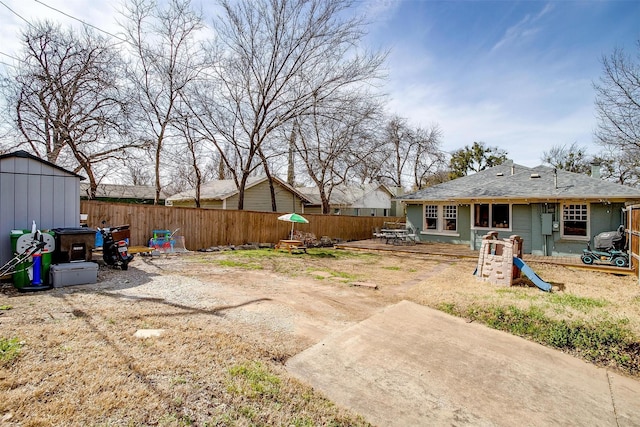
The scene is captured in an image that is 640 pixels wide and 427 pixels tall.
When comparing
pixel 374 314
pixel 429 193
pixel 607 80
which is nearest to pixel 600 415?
pixel 374 314

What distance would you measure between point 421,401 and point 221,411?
1706mm

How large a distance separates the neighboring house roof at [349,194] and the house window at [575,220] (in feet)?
53.2

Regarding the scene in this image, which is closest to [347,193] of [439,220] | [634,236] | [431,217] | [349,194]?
[349,194]

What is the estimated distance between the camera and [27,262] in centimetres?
532

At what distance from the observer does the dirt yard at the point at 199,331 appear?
7.58ft

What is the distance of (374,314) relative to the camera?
4996 millimetres

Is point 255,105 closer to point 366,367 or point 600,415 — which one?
point 366,367

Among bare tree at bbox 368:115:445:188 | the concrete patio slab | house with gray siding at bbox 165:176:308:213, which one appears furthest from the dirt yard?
bare tree at bbox 368:115:445:188

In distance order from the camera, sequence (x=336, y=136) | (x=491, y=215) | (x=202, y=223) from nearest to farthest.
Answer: (x=202, y=223) < (x=491, y=215) < (x=336, y=136)

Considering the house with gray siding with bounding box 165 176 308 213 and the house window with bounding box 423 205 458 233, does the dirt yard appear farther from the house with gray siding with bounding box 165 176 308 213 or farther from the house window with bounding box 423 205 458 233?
the house with gray siding with bounding box 165 176 308 213

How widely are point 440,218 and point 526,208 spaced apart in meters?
3.58

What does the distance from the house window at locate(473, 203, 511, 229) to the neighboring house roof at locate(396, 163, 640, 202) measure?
23.8 inches

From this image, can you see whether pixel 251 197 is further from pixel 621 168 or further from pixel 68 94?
pixel 621 168

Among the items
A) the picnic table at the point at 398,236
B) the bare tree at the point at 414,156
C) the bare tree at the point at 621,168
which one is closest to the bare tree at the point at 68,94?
the picnic table at the point at 398,236
